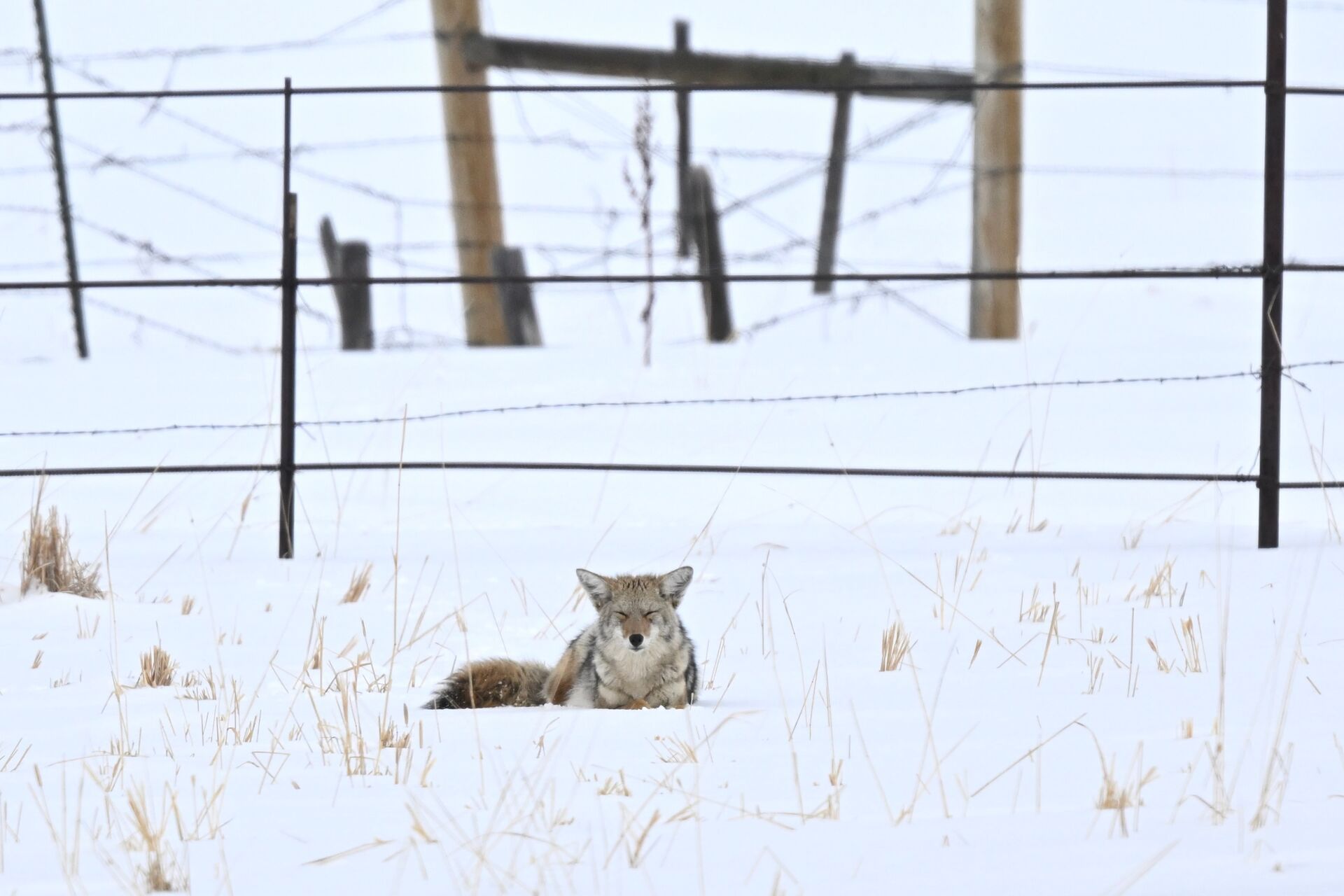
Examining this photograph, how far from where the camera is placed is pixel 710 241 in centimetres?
1036

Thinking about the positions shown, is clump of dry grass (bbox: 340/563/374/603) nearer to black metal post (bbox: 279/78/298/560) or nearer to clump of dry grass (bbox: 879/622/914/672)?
black metal post (bbox: 279/78/298/560)

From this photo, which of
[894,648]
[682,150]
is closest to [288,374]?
[894,648]

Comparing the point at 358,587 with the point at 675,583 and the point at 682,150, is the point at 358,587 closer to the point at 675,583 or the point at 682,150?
the point at 675,583

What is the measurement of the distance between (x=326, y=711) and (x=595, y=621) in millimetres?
883

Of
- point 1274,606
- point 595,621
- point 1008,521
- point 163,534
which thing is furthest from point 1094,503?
point 163,534

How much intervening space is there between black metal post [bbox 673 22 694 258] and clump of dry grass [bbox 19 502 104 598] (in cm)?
671

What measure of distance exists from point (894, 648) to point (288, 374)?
107 inches

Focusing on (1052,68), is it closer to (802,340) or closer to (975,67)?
(975,67)

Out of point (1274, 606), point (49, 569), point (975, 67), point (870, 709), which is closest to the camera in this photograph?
point (870, 709)

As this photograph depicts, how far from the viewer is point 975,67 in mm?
8852

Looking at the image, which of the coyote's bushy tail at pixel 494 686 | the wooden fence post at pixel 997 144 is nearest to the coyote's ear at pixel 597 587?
the coyote's bushy tail at pixel 494 686

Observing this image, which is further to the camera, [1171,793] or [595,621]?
[595,621]

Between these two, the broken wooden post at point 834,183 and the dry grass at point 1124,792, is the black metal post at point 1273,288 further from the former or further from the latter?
the broken wooden post at point 834,183

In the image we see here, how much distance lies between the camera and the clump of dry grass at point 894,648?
3.64 meters
